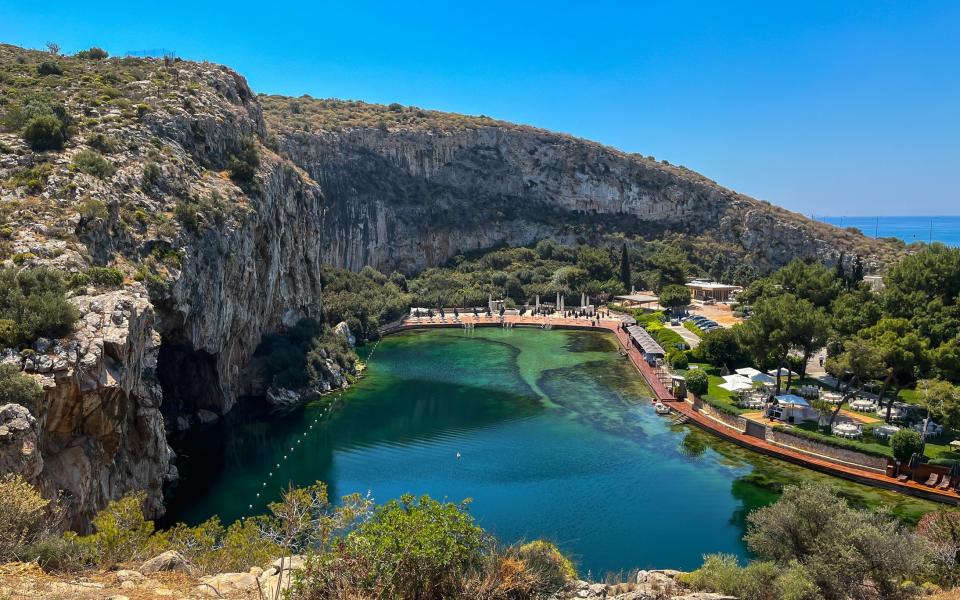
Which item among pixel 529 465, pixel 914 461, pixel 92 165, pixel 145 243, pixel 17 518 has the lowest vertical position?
pixel 529 465

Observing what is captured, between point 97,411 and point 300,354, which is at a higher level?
point 97,411

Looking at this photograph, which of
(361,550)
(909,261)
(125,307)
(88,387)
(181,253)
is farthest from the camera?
(909,261)

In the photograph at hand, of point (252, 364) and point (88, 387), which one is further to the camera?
point (252, 364)

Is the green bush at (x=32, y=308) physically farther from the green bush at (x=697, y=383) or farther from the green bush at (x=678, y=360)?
the green bush at (x=678, y=360)

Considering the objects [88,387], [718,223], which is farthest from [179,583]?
[718,223]

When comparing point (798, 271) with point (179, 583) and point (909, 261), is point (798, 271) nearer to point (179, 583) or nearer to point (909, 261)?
point (909, 261)

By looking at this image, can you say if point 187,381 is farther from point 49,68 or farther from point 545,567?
point 545,567

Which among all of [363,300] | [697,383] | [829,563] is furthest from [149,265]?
[363,300]
